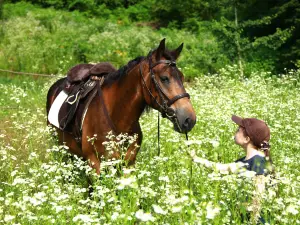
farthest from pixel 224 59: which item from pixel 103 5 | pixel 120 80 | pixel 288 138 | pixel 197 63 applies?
pixel 103 5

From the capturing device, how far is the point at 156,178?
470cm

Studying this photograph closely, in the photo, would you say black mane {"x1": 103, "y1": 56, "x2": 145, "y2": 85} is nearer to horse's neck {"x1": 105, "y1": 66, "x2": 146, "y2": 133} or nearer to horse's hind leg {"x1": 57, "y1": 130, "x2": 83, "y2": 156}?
horse's neck {"x1": 105, "y1": 66, "x2": 146, "y2": 133}

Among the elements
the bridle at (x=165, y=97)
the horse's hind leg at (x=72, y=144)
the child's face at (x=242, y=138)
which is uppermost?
the bridle at (x=165, y=97)

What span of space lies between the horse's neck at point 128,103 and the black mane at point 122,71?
2.5 inches

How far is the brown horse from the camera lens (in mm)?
4406

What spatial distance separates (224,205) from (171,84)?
1.58m

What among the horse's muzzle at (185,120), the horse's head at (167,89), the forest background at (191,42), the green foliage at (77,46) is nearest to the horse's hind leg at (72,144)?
the horse's head at (167,89)

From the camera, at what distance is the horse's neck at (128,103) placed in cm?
480

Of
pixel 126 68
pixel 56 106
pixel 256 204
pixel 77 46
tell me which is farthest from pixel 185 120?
pixel 77 46

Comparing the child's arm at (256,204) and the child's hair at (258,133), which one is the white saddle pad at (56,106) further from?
the child's arm at (256,204)

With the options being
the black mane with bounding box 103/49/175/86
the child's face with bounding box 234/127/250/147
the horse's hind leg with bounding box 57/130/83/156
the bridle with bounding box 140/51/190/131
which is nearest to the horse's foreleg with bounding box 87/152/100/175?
the horse's hind leg with bounding box 57/130/83/156

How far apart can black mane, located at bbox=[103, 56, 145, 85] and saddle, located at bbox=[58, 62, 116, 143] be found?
0.50 feet

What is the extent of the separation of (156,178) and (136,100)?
2.94 ft

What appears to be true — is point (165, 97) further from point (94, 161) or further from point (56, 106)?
point (56, 106)
